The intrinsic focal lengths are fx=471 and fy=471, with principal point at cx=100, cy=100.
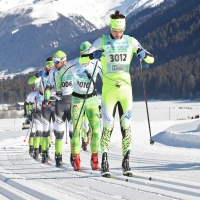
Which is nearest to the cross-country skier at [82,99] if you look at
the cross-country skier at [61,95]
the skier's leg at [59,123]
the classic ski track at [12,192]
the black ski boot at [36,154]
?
the cross-country skier at [61,95]

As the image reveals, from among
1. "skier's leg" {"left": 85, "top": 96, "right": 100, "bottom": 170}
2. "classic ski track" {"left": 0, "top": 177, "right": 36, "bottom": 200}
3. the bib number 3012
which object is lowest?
"classic ski track" {"left": 0, "top": 177, "right": 36, "bottom": 200}

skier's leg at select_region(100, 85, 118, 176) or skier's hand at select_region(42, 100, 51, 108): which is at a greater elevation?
skier's hand at select_region(42, 100, 51, 108)

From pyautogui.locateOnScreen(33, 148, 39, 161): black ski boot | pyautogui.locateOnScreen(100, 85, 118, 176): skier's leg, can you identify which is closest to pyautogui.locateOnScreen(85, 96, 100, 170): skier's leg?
pyautogui.locateOnScreen(100, 85, 118, 176): skier's leg

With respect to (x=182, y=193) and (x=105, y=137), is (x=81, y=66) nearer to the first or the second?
(x=105, y=137)

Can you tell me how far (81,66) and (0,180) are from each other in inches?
108

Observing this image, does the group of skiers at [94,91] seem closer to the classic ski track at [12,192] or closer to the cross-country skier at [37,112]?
the cross-country skier at [37,112]

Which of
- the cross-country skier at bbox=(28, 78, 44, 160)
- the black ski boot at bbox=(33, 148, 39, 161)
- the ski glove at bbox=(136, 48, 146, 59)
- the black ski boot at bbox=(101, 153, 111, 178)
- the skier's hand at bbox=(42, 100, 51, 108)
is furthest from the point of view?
the cross-country skier at bbox=(28, 78, 44, 160)

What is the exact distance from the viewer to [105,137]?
7996 millimetres

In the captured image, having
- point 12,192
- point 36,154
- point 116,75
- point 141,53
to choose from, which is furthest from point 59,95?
point 12,192

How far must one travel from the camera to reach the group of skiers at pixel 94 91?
7824mm

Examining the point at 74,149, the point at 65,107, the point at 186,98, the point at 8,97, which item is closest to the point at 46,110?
the point at 65,107

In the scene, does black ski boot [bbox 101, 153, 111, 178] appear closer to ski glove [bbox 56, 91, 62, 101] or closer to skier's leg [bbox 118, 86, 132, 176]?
skier's leg [bbox 118, 86, 132, 176]

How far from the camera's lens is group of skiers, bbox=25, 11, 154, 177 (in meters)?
7.82

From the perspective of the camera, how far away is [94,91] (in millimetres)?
9148
